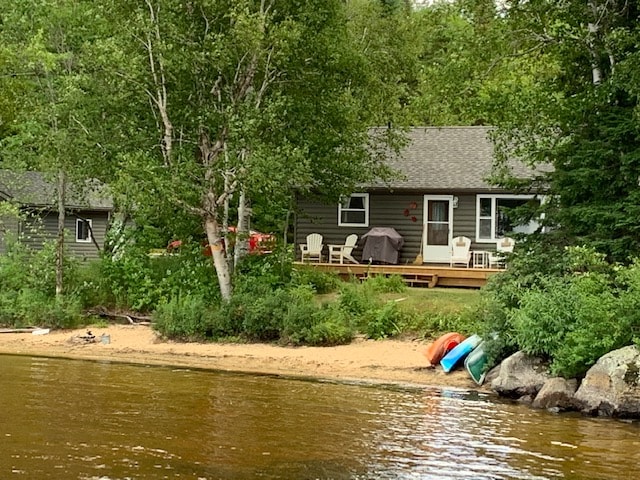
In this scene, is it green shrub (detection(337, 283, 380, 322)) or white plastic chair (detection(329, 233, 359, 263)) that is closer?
green shrub (detection(337, 283, 380, 322))

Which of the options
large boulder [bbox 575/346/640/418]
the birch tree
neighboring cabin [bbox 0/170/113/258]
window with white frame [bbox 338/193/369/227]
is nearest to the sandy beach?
the birch tree

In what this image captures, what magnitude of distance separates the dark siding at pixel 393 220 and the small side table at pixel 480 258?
0.43 meters

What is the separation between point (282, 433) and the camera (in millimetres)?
A: 10617

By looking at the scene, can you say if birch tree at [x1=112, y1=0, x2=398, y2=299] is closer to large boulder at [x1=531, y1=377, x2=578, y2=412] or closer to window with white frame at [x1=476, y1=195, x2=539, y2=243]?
window with white frame at [x1=476, y1=195, x2=539, y2=243]

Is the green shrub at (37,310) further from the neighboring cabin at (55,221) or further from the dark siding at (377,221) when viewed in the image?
the neighboring cabin at (55,221)

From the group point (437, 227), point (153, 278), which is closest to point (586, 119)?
point (437, 227)

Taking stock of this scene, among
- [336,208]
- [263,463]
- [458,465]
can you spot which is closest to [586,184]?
[458,465]

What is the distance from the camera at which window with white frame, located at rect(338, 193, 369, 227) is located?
2562cm

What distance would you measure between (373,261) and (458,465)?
15.4 meters

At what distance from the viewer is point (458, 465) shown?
925cm

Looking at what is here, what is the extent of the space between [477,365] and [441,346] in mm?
1060

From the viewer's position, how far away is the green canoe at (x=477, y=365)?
14492 mm

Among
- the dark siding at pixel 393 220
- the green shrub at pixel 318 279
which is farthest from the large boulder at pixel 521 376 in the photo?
the dark siding at pixel 393 220

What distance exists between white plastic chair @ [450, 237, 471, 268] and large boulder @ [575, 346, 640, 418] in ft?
38.4
